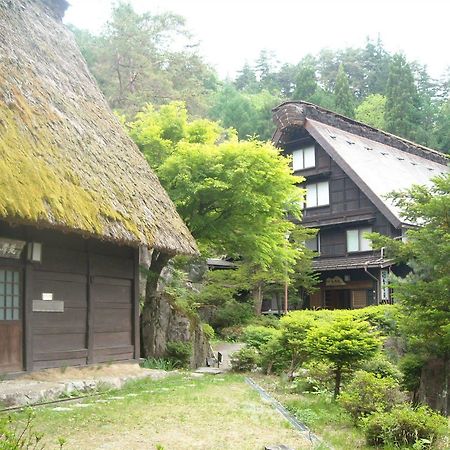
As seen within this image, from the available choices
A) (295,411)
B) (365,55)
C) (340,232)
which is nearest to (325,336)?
(295,411)

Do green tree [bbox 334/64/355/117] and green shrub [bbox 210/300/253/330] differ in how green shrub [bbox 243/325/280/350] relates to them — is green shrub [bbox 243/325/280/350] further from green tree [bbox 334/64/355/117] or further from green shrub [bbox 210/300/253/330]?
green tree [bbox 334/64/355/117]

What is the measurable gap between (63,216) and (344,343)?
5315mm

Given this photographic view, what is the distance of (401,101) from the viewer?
129ft

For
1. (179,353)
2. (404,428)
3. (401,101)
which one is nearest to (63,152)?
(179,353)

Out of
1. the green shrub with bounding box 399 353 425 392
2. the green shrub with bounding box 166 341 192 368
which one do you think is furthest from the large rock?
the green shrub with bounding box 399 353 425 392

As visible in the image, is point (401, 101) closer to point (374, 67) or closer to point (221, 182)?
point (374, 67)

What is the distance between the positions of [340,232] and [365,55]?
35.0 metres

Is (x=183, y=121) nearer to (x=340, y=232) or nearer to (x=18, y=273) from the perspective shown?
(x=18, y=273)

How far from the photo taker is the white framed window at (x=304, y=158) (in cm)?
3028

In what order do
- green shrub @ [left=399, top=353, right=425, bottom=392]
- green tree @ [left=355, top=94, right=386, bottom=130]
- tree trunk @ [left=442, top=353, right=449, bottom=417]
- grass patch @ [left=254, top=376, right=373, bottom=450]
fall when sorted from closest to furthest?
grass patch @ [left=254, top=376, right=373, bottom=450], tree trunk @ [left=442, top=353, right=449, bottom=417], green shrub @ [left=399, top=353, right=425, bottom=392], green tree @ [left=355, top=94, right=386, bottom=130]

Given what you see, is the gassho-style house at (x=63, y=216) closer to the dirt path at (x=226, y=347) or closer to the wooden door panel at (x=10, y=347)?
the wooden door panel at (x=10, y=347)

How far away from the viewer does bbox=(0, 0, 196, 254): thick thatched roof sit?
9.12 meters

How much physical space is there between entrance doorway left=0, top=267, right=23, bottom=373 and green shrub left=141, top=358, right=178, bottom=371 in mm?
4224

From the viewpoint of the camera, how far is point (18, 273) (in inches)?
395
